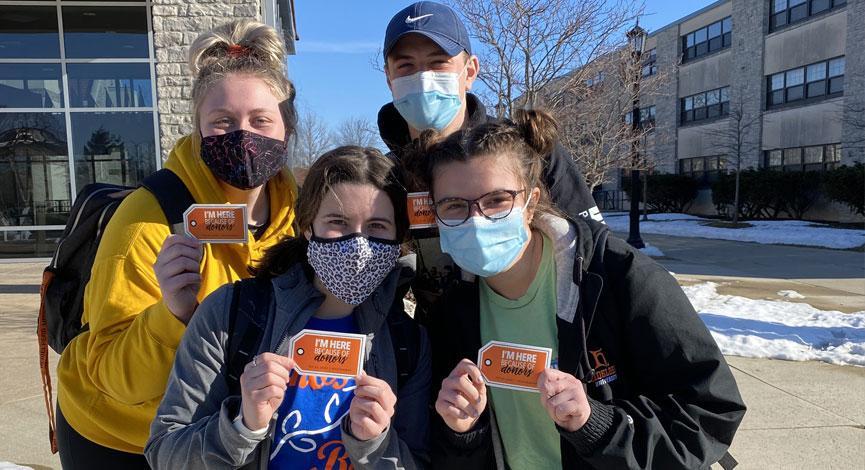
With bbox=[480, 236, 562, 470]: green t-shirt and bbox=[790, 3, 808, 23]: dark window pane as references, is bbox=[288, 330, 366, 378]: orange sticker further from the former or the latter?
bbox=[790, 3, 808, 23]: dark window pane

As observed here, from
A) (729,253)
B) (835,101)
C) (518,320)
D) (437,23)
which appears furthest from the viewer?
(835,101)

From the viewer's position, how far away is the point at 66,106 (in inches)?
449

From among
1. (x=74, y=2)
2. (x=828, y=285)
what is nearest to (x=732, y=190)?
(x=828, y=285)

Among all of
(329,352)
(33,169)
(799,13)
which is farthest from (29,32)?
(799,13)

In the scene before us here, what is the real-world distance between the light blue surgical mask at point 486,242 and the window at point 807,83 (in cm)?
2981

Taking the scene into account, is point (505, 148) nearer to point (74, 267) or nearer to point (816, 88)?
point (74, 267)

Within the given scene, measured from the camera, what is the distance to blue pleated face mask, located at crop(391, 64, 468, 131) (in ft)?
8.98

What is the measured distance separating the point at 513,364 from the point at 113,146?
11.9m

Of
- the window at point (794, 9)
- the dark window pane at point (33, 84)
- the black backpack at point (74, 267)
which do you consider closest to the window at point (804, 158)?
the window at point (794, 9)

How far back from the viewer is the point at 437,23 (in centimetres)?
267

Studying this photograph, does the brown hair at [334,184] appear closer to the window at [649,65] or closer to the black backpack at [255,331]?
the black backpack at [255,331]

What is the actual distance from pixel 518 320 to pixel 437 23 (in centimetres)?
141

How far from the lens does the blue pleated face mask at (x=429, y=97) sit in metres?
2.74

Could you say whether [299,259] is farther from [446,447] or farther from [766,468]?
[766,468]
